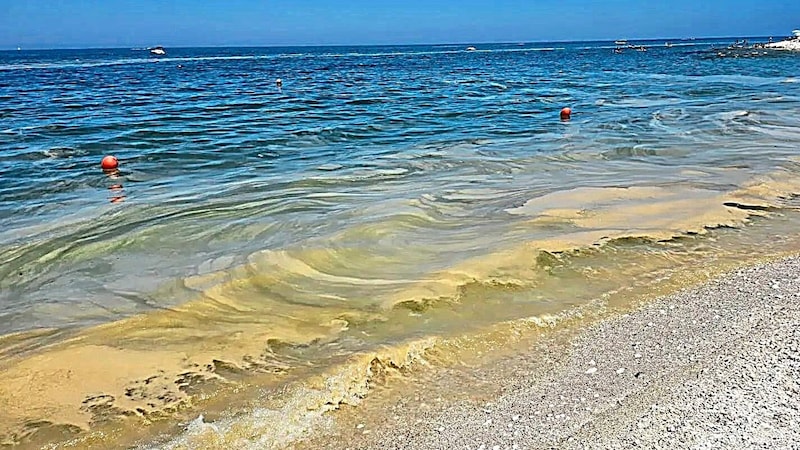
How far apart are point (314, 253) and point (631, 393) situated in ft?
14.7

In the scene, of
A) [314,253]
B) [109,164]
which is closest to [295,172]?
[109,164]

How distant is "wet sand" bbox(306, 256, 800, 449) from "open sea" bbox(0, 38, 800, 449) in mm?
367

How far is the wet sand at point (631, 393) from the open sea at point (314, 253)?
1.21 feet

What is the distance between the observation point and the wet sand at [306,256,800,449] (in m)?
3.82

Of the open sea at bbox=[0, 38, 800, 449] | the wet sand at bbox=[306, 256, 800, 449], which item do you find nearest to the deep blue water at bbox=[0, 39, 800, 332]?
the open sea at bbox=[0, 38, 800, 449]

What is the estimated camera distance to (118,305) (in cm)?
651

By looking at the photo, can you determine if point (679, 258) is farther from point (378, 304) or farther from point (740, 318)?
point (378, 304)

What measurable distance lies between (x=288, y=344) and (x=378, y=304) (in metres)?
1.11

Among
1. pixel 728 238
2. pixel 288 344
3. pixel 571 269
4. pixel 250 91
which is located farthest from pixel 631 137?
pixel 250 91

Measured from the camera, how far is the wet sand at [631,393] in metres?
3.82

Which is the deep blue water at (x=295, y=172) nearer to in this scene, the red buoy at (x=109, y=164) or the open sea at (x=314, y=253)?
the open sea at (x=314, y=253)

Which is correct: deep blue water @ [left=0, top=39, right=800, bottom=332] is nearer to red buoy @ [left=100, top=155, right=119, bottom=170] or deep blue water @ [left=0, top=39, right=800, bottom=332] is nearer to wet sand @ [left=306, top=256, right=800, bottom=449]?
red buoy @ [left=100, top=155, right=119, bottom=170]

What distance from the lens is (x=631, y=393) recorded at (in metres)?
4.32

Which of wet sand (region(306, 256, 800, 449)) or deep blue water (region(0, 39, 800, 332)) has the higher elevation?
deep blue water (region(0, 39, 800, 332))
